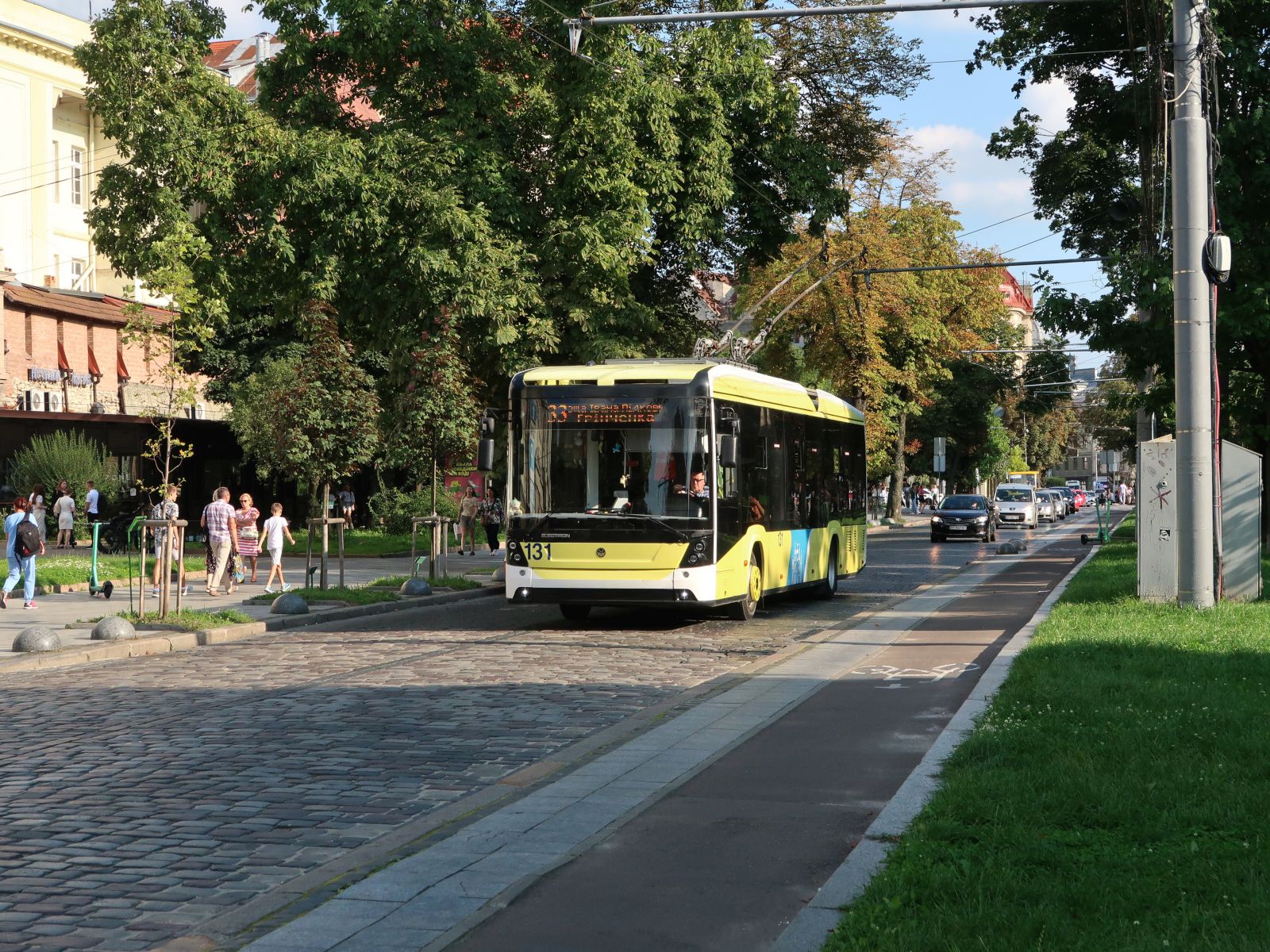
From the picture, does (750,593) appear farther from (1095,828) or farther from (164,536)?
(1095,828)

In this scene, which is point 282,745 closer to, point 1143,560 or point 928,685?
point 928,685

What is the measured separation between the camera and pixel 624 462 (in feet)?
60.9

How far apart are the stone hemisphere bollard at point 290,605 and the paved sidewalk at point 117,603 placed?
224 millimetres

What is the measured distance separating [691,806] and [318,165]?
2090 centimetres

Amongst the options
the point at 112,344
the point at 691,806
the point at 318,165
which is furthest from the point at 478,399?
the point at 112,344

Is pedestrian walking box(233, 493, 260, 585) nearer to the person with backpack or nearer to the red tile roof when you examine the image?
the person with backpack

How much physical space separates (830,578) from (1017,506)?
40.3 metres

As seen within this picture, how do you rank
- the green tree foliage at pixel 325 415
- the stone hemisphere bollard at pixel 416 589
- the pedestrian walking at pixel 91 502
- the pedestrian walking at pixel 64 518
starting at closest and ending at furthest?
1. the green tree foliage at pixel 325 415
2. the stone hemisphere bollard at pixel 416 589
3. the pedestrian walking at pixel 64 518
4. the pedestrian walking at pixel 91 502

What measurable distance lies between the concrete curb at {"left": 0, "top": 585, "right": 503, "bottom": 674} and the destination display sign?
4.62 metres

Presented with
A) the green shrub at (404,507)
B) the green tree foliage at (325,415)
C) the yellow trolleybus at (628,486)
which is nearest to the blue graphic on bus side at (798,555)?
the yellow trolleybus at (628,486)

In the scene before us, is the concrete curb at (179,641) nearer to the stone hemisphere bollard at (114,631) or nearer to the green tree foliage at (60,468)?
the stone hemisphere bollard at (114,631)

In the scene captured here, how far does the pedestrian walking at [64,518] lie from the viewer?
122 ft

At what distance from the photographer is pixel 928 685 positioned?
1300cm

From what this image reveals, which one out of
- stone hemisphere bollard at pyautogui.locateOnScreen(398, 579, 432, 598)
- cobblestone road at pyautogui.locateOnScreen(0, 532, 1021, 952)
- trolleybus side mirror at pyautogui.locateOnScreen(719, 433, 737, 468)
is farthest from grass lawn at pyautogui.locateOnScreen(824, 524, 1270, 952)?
stone hemisphere bollard at pyautogui.locateOnScreen(398, 579, 432, 598)
